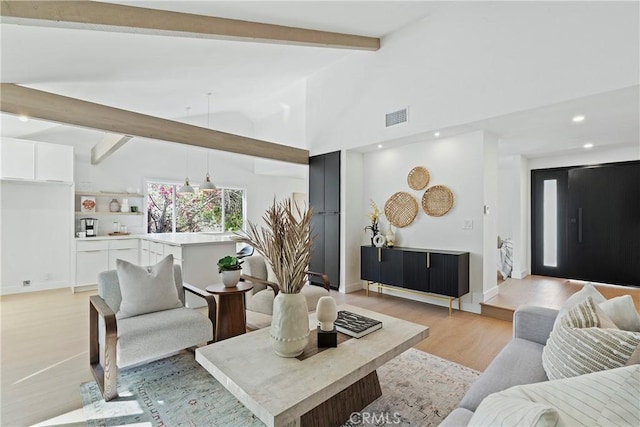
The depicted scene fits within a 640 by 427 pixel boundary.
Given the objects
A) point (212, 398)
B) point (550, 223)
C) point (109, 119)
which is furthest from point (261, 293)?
point (550, 223)

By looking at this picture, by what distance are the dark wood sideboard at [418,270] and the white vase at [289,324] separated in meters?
2.87

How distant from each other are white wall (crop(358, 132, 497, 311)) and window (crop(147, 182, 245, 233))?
378 cm

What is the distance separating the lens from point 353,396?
1912 mm

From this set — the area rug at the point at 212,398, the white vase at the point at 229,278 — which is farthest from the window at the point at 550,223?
the white vase at the point at 229,278

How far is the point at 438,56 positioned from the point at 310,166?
276 cm

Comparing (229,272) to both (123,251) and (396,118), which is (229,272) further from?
(123,251)

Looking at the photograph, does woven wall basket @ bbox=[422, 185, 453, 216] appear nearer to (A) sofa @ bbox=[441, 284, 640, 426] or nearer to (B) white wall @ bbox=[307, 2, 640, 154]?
(B) white wall @ bbox=[307, 2, 640, 154]

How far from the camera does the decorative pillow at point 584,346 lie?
122cm

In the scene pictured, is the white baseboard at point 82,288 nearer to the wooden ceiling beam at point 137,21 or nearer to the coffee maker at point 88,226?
the coffee maker at point 88,226

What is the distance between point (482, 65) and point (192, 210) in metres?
6.79

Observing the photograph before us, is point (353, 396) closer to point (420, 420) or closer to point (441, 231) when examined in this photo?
point (420, 420)

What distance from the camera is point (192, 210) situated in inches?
300

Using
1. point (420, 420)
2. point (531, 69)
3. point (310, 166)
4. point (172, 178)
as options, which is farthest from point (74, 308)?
point (531, 69)

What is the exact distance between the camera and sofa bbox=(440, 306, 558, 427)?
1.35m
